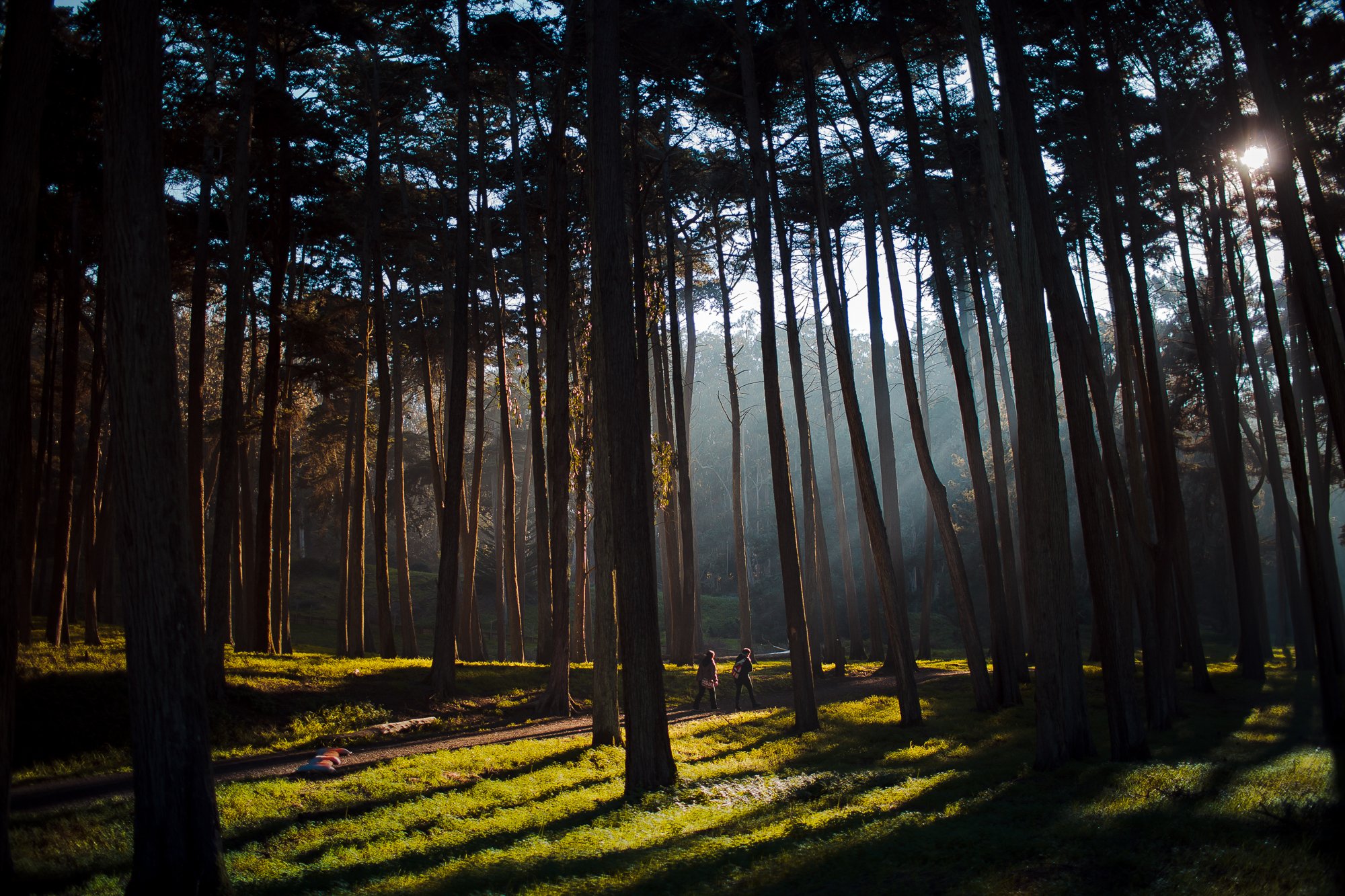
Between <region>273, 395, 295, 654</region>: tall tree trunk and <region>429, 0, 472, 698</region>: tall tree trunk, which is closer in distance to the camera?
<region>429, 0, 472, 698</region>: tall tree trunk

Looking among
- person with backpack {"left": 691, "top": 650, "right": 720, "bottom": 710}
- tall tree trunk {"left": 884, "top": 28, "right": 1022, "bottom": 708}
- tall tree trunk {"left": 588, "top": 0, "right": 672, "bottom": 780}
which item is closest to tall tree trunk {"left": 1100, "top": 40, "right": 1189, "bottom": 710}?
tall tree trunk {"left": 884, "top": 28, "right": 1022, "bottom": 708}

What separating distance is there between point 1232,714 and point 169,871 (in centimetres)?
1642

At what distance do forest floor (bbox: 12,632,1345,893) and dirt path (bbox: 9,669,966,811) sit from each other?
1.60 feet

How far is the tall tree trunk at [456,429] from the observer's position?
15.7 m

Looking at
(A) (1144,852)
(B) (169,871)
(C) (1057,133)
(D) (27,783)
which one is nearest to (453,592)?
(D) (27,783)

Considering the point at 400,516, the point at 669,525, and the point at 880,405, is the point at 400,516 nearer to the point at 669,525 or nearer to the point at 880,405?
the point at 669,525

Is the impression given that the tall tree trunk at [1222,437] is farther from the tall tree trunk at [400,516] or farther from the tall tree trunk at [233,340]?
the tall tree trunk at [400,516]

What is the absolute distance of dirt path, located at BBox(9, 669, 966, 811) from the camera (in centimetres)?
904

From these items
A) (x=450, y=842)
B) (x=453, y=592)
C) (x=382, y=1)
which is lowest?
(x=450, y=842)

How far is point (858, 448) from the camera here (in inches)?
543

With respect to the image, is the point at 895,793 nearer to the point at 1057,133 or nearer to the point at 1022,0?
the point at 1022,0

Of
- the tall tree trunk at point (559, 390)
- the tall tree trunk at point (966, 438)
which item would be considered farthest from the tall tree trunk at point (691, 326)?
the tall tree trunk at point (966, 438)

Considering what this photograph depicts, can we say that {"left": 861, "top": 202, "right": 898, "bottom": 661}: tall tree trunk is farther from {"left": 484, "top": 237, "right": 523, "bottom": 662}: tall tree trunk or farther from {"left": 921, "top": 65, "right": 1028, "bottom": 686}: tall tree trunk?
{"left": 484, "top": 237, "right": 523, "bottom": 662}: tall tree trunk

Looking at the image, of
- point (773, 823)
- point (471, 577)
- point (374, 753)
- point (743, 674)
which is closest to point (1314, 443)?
point (743, 674)
